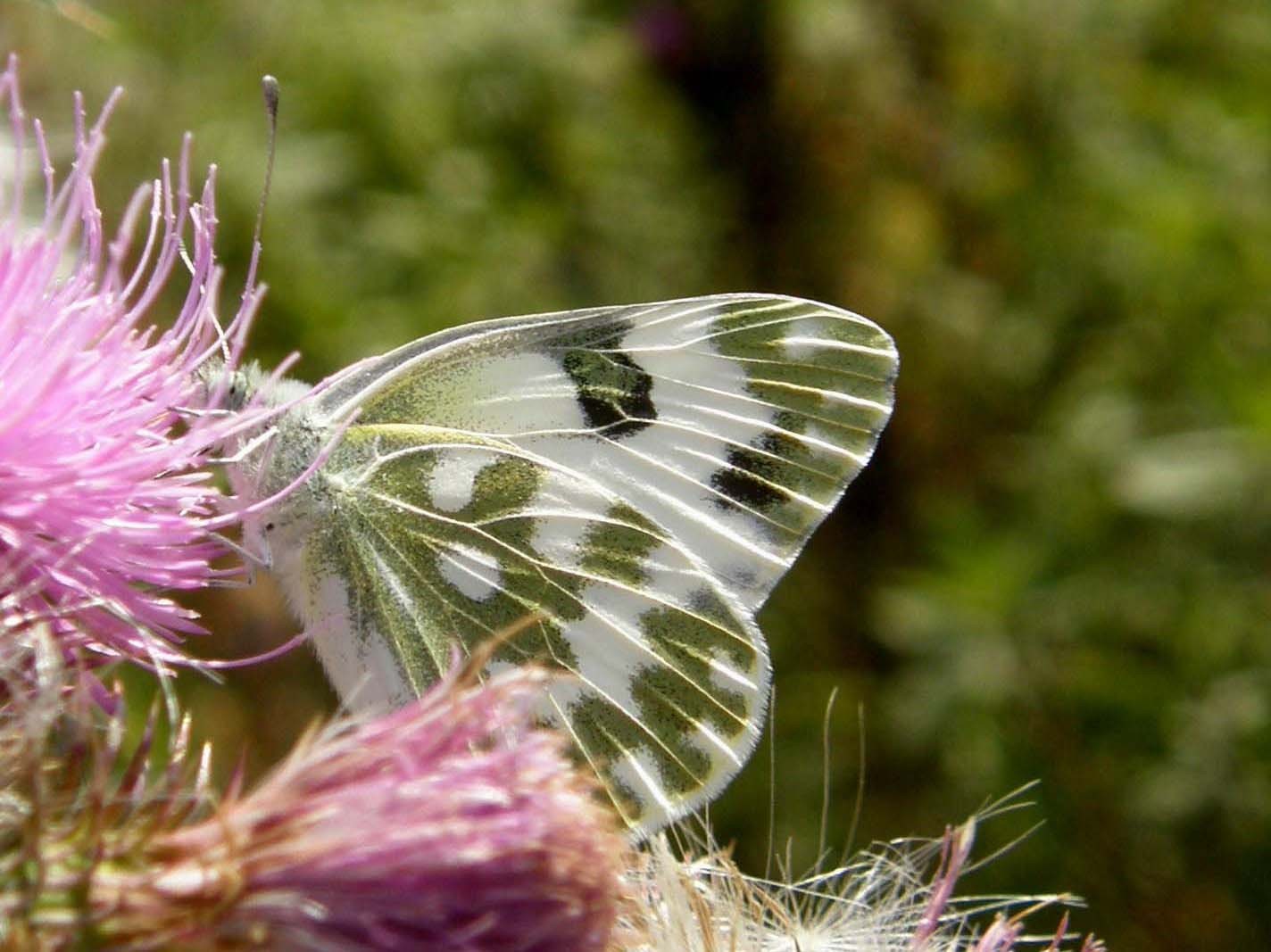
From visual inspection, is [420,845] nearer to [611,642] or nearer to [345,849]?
[345,849]

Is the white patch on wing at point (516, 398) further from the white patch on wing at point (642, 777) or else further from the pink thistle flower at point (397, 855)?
the pink thistle flower at point (397, 855)

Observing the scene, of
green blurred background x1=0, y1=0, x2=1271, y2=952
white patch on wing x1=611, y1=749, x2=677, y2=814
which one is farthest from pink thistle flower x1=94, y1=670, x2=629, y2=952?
green blurred background x1=0, y1=0, x2=1271, y2=952

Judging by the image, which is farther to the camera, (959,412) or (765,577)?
(959,412)

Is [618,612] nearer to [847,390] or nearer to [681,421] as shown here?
[681,421]

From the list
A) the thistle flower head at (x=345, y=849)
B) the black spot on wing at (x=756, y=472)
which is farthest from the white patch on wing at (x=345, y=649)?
the thistle flower head at (x=345, y=849)

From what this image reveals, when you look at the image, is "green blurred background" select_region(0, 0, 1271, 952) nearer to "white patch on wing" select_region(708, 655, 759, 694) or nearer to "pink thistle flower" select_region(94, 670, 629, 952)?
"white patch on wing" select_region(708, 655, 759, 694)

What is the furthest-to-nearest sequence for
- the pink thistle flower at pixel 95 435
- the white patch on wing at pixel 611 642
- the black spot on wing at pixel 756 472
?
1. the black spot on wing at pixel 756 472
2. the white patch on wing at pixel 611 642
3. the pink thistle flower at pixel 95 435

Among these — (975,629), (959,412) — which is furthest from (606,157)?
(975,629)
